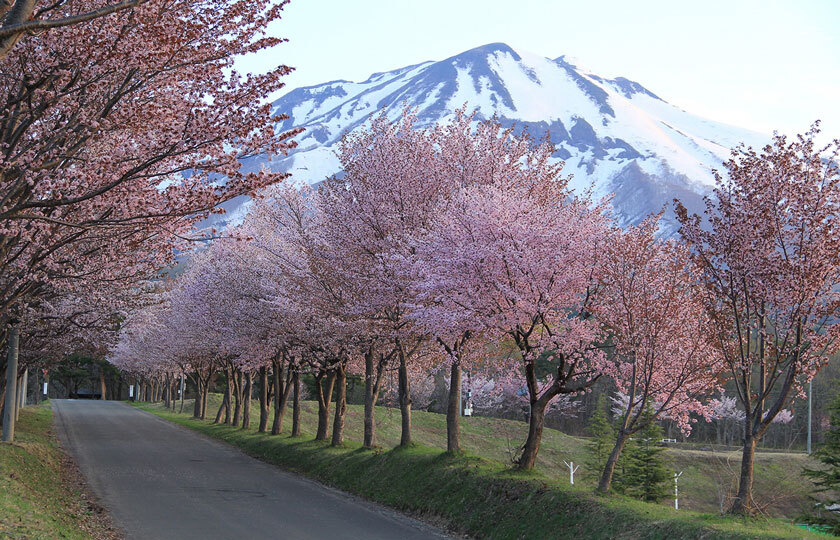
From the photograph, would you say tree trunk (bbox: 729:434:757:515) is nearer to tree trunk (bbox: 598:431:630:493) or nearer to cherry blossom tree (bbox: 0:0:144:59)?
tree trunk (bbox: 598:431:630:493)

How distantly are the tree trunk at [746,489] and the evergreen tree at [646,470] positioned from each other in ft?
77.2

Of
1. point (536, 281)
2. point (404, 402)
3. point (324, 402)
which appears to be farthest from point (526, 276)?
point (324, 402)

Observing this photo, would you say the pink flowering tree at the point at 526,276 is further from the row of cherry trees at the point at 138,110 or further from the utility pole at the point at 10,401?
the utility pole at the point at 10,401

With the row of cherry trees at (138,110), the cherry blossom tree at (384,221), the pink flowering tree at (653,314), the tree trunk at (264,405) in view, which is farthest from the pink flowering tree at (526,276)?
the tree trunk at (264,405)

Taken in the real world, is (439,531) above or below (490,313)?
below

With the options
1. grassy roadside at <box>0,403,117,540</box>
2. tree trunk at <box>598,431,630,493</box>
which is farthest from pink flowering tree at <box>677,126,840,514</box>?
grassy roadside at <box>0,403,117,540</box>

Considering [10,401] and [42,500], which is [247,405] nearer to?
[10,401]

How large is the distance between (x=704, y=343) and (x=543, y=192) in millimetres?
6686

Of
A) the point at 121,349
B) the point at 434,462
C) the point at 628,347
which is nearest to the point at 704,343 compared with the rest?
the point at 628,347

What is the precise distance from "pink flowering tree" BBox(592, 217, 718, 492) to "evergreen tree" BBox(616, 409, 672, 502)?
→ 68.3 ft

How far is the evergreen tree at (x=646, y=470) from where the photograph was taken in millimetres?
34688

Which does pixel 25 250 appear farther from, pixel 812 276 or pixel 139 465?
pixel 812 276

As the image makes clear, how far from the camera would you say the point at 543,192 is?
19922 mm

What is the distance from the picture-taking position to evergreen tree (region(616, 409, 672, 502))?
34.7 metres
